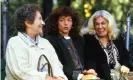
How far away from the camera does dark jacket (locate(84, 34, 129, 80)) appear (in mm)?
5488

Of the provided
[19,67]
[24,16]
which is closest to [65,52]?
[24,16]

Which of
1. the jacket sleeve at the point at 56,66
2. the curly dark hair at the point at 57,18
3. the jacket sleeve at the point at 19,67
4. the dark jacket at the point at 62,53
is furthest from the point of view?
the curly dark hair at the point at 57,18

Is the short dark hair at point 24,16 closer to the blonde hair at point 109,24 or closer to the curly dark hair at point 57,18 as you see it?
the curly dark hair at point 57,18

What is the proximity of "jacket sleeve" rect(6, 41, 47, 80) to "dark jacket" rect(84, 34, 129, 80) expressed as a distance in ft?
4.28

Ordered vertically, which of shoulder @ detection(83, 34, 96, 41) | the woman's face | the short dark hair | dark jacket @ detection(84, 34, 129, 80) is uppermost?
the short dark hair

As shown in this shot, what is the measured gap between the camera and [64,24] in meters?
5.24

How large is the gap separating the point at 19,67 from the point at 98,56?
158cm

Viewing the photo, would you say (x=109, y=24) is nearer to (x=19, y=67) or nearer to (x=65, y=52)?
(x=65, y=52)

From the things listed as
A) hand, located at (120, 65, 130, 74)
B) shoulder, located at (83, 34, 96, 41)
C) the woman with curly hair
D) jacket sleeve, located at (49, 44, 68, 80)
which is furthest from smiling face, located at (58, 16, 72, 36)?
hand, located at (120, 65, 130, 74)

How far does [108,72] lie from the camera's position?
5.46 m

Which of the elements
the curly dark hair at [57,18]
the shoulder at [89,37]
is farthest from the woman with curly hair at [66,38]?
the shoulder at [89,37]

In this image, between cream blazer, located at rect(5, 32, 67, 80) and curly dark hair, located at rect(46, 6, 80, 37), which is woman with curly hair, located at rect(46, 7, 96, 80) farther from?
cream blazer, located at rect(5, 32, 67, 80)

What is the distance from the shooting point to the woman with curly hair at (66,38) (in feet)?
17.0

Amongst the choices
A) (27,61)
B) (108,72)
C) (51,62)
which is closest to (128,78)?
(108,72)
